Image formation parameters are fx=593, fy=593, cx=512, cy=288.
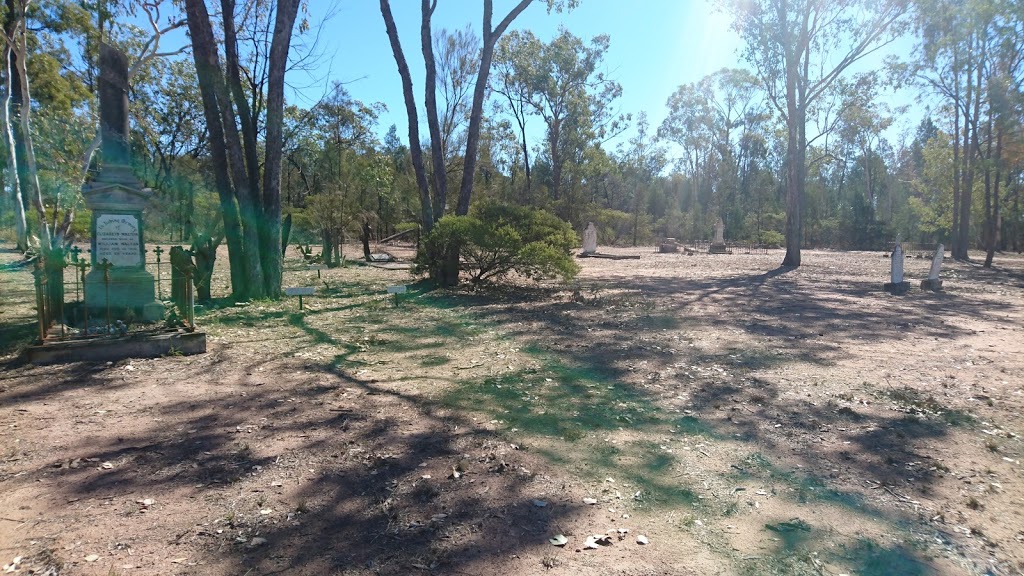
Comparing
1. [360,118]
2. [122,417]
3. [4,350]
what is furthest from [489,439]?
[360,118]

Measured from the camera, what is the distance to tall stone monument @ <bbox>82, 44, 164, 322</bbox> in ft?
26.5

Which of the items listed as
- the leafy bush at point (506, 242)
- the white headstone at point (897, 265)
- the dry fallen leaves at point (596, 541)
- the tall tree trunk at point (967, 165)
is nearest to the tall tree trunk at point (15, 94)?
the leafy bush at point (506, 242)

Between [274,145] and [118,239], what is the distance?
446 centimetres

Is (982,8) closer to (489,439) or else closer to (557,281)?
(557,281)

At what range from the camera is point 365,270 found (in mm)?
20547

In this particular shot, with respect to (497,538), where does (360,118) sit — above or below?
above

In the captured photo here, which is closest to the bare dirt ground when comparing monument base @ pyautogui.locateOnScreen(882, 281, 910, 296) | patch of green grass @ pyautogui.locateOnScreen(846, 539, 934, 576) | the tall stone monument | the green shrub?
patch of green grass @ pyautogui.locateOnScreen(846, 539, 934, 576)

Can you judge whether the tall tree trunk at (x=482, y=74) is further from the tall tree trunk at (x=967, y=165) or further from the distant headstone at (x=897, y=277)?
the tall tree trunk at (x=967, y=165)

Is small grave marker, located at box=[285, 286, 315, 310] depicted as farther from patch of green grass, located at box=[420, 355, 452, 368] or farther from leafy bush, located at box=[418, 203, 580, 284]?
patch of green grass, located at box=[420, 355, 452, 368]

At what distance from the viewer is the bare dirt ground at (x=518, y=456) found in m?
3.13

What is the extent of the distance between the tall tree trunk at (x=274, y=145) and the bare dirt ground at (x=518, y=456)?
3.86 metres

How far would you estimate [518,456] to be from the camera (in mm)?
4395

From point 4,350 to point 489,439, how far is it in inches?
248

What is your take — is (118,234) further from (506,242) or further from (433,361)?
(506,242)
